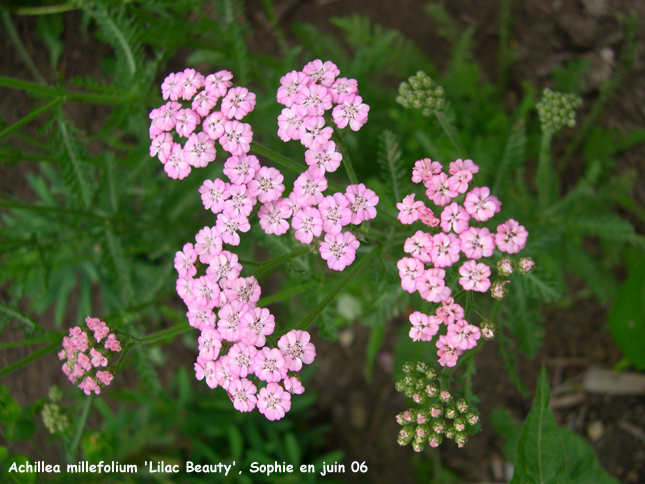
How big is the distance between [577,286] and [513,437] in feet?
7.01

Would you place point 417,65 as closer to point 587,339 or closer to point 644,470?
point 587,339

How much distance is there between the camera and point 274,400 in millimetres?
2648

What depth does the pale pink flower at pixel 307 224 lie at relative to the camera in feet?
8.86

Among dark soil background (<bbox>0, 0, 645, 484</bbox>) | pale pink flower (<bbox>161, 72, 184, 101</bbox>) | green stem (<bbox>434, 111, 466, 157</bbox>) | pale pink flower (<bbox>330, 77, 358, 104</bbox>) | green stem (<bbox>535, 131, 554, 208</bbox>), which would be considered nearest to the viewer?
pale pink flower (<bbox>330, 77, 358, 104</bbox>)

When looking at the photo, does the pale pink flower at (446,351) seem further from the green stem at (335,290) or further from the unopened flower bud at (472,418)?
the green stem at (335,290)

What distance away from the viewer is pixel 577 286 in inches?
235

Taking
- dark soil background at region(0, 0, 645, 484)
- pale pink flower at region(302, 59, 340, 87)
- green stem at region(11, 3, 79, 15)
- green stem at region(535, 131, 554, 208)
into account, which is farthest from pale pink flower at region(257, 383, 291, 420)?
dark soil background at region(0, 0, 645, 484)

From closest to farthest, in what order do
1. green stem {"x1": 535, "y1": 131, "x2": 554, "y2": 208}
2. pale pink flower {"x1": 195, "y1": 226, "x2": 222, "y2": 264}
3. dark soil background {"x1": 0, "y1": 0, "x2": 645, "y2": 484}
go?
pale pink flower {"x1": 195, "y1": 226, "x2": 222, "y2": 264} < green stem {"x1": 535, "y1": 131, "x2": 554, "y2": 208} < dark soil background {"x1": 0, "y1": 0, "x2": 645, "y2": 484}

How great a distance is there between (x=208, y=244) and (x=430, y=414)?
1.58 metres

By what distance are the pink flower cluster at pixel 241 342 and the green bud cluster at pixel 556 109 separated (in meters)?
2.38

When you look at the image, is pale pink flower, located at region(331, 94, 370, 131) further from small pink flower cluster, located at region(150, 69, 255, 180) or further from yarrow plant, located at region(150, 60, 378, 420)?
small pink flower cluster, located at region(150, 69, 255, 180)

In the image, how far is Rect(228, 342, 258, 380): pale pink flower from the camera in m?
2.62

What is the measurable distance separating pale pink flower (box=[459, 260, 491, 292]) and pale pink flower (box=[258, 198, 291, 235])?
0.99 metres

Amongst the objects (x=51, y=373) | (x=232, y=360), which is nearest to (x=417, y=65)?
(x=232, y=360)
